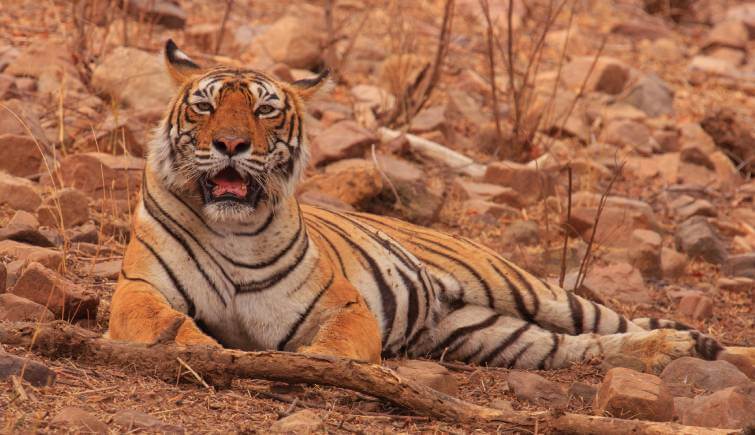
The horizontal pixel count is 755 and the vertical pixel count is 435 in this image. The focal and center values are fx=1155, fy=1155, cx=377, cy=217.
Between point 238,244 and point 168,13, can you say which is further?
point 168,13

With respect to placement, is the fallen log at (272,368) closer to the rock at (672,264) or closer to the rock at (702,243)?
the rock at (672,264)

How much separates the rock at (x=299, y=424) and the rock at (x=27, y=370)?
2.25 feet

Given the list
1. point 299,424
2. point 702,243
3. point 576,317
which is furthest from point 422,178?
point 299,424

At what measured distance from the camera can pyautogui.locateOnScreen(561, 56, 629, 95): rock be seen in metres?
11.4

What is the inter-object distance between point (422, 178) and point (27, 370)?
438 centimetres

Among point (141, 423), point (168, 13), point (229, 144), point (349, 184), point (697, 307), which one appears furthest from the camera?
point (168, 13)

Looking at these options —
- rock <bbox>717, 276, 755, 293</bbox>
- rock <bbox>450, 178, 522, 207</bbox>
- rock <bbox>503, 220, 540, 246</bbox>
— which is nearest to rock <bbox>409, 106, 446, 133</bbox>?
rock <bbox>450, 178, 522, 207</bbox>

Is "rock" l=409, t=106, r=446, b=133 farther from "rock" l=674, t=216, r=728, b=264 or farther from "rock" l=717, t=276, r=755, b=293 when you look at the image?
"rock" l=717, t=276, r=755, b=293

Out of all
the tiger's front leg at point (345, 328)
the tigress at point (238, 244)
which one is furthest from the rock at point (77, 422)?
the tiger's front leg at point (345, 328)

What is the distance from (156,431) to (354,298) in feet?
4.64

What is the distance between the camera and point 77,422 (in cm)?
308

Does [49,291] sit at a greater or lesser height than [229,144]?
lesser

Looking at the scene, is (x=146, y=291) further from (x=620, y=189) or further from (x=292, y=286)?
(x=620, y=189)

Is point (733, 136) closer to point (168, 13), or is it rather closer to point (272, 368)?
point (168, 13)
